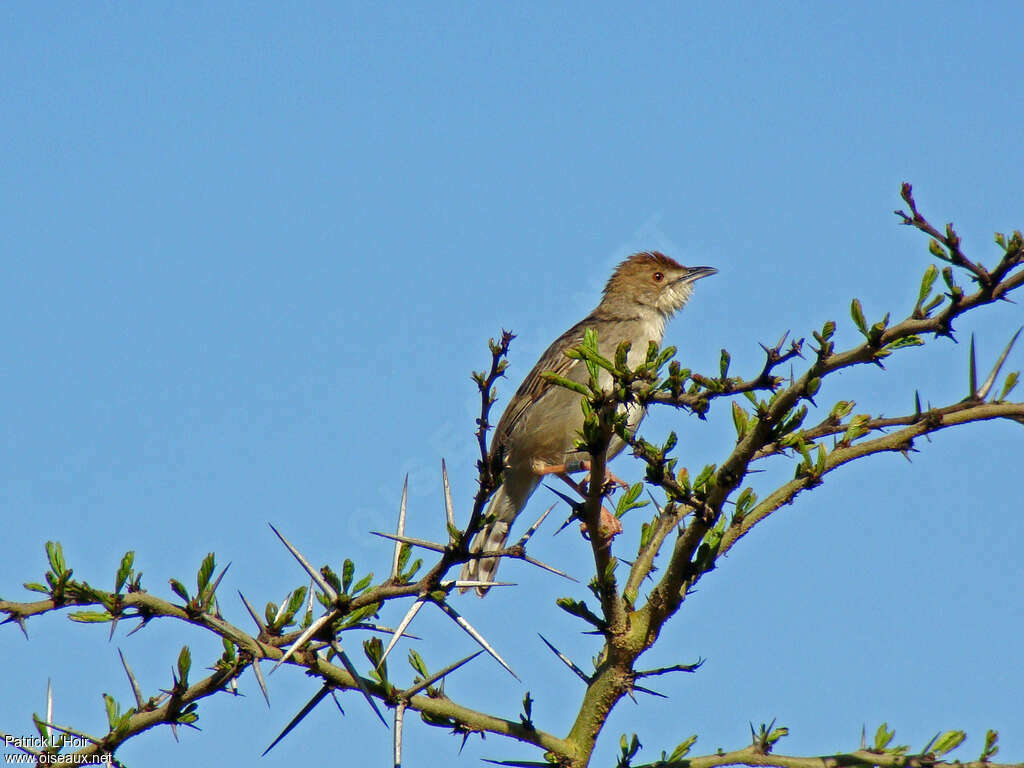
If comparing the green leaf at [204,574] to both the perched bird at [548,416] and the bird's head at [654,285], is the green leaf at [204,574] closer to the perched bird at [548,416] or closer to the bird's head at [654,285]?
the perched bird at [548,416]

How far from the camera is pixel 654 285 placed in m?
Answer: 11.1

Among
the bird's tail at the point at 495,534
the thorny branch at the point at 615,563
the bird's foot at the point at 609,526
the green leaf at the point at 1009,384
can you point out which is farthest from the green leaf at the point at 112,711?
the bird's tail at the point at 495,534

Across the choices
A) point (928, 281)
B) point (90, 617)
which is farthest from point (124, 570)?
point (928, 281)

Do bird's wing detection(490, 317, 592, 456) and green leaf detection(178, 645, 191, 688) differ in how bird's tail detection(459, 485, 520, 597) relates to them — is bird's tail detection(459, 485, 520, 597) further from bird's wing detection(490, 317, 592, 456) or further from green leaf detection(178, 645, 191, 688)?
green leaf detection(178, 645, 191, 688)

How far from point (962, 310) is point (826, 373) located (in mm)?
428

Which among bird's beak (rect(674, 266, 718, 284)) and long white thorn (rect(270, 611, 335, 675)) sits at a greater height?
bird's beak (rect(674, 266, 718, 284))

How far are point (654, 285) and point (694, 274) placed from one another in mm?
493

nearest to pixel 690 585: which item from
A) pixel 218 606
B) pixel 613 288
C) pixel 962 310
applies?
pixel 962 310

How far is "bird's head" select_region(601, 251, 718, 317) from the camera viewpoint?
1091cm

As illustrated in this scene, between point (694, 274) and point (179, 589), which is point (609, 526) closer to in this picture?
point (179, 589)

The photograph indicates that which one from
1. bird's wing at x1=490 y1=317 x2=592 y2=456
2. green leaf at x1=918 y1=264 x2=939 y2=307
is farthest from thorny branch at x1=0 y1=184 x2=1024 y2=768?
bird's wing at x1=490 y1=317 x2=592 y2=456

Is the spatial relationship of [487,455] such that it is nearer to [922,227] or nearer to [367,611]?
[367,611]

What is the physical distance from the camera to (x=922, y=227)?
320cm

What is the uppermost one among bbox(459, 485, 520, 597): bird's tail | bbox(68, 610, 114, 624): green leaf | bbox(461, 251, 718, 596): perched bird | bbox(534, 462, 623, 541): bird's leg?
bbox(461, 251, 718, 596): perched bird
